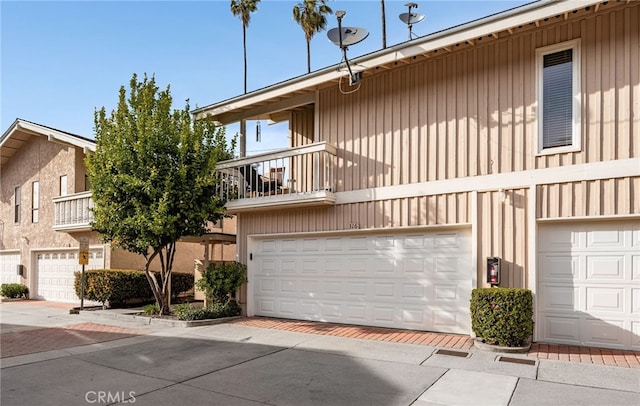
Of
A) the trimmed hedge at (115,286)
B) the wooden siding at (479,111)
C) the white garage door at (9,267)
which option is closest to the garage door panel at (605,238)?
the wooden siding at (479,111)

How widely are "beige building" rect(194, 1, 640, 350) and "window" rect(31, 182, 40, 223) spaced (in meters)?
11.8

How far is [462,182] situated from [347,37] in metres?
3.77

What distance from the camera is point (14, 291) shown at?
17781 mm

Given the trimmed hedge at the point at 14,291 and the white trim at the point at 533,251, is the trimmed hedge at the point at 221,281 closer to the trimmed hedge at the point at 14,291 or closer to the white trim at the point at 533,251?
the white trim at the point at 533,251

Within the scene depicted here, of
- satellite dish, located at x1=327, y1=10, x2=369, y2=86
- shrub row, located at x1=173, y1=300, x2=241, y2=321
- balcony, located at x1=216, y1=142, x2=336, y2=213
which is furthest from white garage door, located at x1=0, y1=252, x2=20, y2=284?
satellite dish, located at x1=327, y1=10, x2=369, y2=86

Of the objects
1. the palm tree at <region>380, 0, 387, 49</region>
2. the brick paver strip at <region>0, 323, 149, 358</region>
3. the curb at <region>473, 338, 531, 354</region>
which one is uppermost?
the palm tree at <region>380, 0, 387, 49</region>

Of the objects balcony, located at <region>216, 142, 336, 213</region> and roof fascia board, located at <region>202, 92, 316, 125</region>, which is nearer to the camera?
balcony, located at <region>216, 142, 336, 213</region>

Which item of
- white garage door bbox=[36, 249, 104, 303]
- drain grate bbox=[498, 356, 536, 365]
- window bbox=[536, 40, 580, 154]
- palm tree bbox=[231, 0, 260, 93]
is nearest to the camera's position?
drain grate bbox=[498, 356, 536, 365]

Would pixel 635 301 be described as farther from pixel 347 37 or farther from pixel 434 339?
pixel 347 37

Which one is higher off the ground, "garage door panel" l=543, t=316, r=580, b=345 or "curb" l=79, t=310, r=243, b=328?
"garage door panel" l=543, t=316, r=580, b=345

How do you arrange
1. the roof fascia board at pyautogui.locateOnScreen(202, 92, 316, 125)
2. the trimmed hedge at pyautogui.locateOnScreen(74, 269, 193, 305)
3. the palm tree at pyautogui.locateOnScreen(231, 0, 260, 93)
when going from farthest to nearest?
the palm tree at pyautogui.locateOnScreen(231, 0, 260, 93) < the trimmed hedge at pyautogui.locateOnScreen(74, 269, 193, 305) < the roof fascia board at pyautogui.locateOnScreen(202, 92, 316, 125)

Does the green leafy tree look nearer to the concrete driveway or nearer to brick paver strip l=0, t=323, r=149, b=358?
brick paver strip l=0, t=323, r=149, b=358

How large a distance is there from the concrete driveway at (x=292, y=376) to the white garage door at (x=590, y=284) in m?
1.20

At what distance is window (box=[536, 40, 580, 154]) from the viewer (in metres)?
7.38
